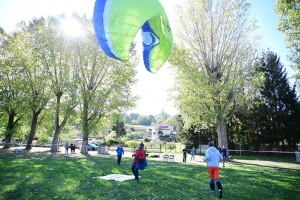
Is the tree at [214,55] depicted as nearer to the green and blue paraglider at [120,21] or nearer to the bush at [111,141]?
the green and blue paraglider at [120,21]

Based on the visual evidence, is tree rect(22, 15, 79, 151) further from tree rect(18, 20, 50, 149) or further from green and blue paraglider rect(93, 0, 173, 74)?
green and blue paraglider rect(93, 0, 173, 74)

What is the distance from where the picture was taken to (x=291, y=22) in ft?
62.2

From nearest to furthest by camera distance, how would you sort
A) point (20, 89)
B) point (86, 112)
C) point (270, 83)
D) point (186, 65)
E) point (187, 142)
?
point (186, 65) → point (86, 112) → point (20, 89) → point (270, 83) → point (187, 142)

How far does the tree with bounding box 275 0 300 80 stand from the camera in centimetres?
1820

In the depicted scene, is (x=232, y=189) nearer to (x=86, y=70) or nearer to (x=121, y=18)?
(x=121, y=18)

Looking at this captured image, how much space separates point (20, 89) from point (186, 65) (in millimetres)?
23831

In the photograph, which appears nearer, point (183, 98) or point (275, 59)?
point (183, 98)

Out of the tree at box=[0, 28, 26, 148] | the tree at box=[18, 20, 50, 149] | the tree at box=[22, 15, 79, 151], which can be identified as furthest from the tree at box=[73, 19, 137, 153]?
the tree at box=[0, 28, 26, 148]

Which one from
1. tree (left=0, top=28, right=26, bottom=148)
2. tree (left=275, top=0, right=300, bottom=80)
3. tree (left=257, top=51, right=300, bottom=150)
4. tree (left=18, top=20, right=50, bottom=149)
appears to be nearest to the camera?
tree (left=275, top=0, right=300, bottom=80)

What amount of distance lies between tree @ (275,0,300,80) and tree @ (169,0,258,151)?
398cm

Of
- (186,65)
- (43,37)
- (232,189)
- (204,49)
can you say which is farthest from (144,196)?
(43,37)

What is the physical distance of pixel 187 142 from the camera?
4069 cm

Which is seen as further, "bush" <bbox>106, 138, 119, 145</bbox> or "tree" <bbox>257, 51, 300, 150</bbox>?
"bush" <bbox>106, 138, 119, 145</bbox>

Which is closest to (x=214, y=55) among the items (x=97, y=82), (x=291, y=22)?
(x=291, y=22)
